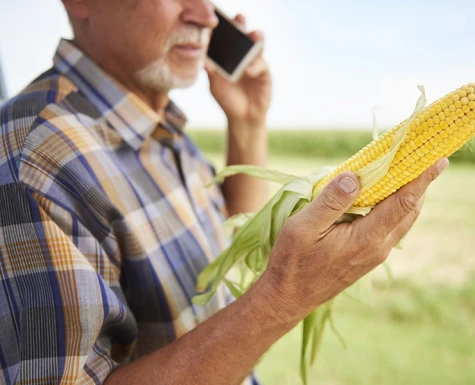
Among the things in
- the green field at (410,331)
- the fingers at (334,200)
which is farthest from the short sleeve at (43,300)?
the green field at (410,331)

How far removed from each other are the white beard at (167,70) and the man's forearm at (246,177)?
15.5 inches

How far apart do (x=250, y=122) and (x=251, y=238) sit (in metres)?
0.64

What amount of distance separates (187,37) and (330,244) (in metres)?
0.61

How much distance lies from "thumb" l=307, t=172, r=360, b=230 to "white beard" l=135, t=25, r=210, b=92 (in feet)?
1.83

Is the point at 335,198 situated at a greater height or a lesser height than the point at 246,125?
greater

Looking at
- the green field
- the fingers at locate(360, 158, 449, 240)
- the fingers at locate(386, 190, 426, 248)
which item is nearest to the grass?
the green field

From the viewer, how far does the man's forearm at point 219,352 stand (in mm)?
759

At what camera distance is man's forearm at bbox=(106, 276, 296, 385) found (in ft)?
2.49

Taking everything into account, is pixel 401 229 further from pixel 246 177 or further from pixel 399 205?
pixel 246 177

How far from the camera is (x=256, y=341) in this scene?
77 cm

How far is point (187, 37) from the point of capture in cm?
109

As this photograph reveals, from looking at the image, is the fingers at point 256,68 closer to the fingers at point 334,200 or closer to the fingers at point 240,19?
the fingers at point 240,19

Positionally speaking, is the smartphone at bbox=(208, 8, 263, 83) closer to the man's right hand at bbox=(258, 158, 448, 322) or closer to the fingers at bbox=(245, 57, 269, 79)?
the fingers at bbox=(245, 57, 269, 79)

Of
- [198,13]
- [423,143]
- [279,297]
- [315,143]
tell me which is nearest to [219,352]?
[279,297]
